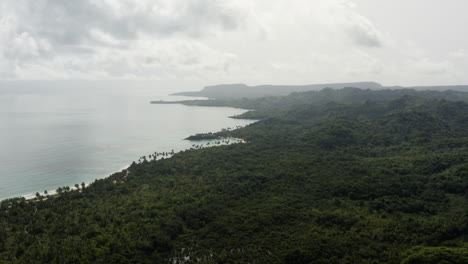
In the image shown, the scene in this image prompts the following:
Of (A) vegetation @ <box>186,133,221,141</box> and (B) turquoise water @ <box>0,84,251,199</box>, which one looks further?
(A) vegetation @ <box>186,133,221,141</box>

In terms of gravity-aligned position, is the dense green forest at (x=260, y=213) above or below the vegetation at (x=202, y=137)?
below

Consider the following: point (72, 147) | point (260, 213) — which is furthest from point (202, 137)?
point (260, 213)

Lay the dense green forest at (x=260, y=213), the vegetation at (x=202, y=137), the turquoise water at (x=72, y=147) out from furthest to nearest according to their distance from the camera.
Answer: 1. the vegetation at (x=202, y=137)
2. the turquoise water at (x=72, y=147)
3. the dense green forest at (x=260, y=213)

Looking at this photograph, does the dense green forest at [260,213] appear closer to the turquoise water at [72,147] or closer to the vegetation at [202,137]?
the turquoise water at [72,147]

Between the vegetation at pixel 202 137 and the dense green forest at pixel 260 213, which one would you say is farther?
the vegetation at pixel 202 137

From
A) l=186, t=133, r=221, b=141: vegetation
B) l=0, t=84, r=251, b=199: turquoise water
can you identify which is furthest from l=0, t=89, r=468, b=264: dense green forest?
l=186, t=133, r=221, b=141: vegetation

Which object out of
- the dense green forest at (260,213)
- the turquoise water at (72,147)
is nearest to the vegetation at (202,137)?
the turquoise water at (72,147)

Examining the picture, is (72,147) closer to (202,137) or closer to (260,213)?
(202,137)

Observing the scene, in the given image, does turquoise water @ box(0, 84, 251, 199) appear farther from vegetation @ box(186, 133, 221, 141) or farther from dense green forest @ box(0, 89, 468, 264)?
dense green forest @ box(0, 89, 468, 264)

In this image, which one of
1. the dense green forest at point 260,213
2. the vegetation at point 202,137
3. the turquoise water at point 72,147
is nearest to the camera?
the dense green forest at point 260,213
